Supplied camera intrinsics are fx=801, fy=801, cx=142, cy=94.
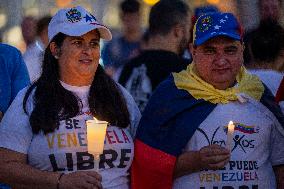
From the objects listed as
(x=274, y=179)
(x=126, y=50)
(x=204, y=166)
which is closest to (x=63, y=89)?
(x=204, y=166)

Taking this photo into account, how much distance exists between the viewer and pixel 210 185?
4348 mm

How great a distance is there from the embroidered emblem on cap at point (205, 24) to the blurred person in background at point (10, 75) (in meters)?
1.29

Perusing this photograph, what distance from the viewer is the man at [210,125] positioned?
436cm

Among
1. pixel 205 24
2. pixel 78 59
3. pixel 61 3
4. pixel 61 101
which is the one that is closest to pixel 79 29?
pixel 78 59

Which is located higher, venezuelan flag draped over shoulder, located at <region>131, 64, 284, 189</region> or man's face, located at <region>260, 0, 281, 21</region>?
man's face, located at <region>260, 0, 281, 21</region>

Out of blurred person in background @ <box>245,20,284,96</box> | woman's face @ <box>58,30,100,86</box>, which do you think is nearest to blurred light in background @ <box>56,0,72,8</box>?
blurred person in background @ <box>245,20,284,96</box>

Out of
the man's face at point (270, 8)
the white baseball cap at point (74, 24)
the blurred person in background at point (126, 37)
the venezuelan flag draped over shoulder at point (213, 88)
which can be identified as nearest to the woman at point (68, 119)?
the white baseball cap at point (74, 24)

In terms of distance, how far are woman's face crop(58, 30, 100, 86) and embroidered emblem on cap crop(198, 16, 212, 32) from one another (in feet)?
1.97

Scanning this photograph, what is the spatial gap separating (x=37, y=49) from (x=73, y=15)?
2776mm

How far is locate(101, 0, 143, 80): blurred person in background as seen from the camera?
787cm

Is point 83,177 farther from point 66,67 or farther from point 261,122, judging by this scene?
point 261,122

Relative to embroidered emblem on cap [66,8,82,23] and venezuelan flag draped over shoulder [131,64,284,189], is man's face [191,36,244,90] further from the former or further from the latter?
embroidered emblem on cap [66,8,82,23]

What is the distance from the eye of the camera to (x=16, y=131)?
14.0ft

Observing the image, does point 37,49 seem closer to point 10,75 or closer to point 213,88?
point 10,75
